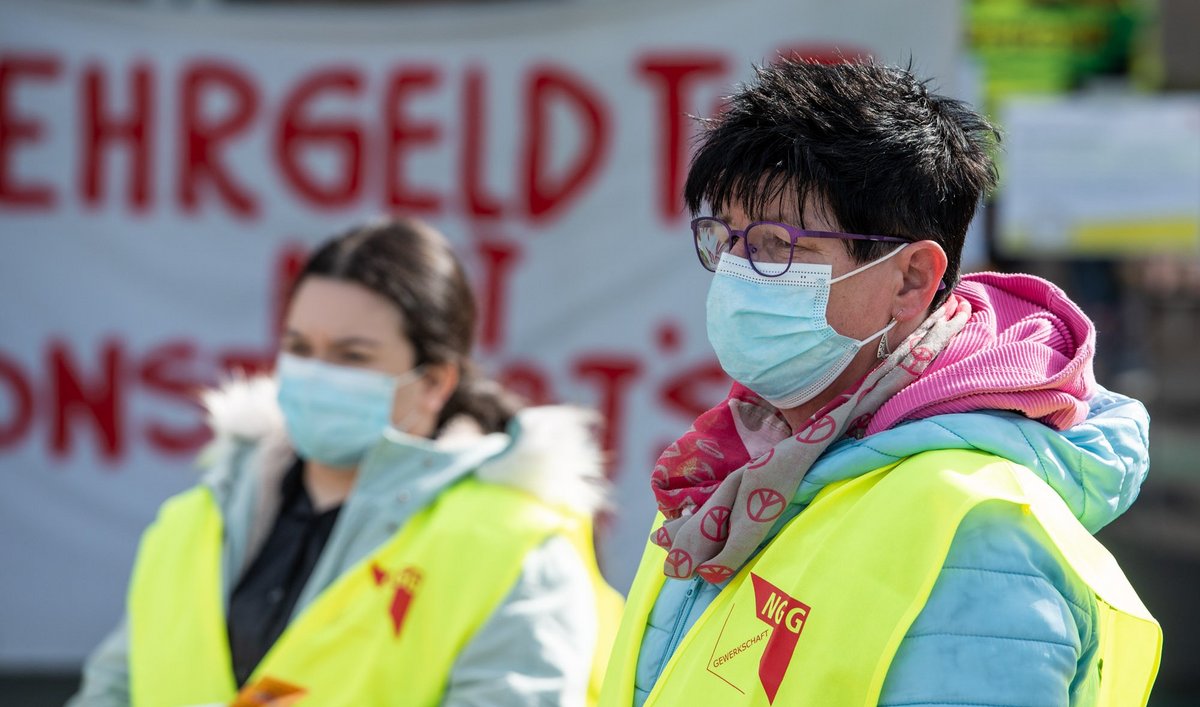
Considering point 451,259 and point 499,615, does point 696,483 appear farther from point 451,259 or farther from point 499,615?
point 451,259

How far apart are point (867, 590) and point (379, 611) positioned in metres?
1.25

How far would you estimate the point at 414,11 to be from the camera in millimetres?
4371

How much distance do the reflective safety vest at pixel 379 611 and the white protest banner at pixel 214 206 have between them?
1.77 m

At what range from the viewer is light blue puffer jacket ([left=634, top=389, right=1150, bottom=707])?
4.28 feet

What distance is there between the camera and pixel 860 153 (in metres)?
1.50

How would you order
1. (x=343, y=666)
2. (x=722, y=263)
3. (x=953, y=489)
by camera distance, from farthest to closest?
(x=343, y=666), (x=722, y=263), (x=953, y=489)

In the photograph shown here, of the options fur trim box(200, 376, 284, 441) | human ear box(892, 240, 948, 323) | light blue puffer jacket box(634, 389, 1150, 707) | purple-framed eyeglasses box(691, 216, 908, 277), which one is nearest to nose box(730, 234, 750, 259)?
purple-framed eyeglasses box(691, 216, 908, 277)

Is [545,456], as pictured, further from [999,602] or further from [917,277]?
[999,602]

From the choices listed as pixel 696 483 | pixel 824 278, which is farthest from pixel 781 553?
pixel 824 278

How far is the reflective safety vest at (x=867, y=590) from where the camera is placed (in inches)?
53.0

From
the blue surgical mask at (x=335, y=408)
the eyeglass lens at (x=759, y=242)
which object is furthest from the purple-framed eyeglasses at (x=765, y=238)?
the blue surgical mask at (x=335, y=408)

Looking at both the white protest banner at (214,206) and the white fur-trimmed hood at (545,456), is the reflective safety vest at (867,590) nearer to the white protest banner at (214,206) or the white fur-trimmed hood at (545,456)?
the white fur-trimmed hood at (545,456)

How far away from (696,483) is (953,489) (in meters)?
0.37

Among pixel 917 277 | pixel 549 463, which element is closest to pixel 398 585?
→ pixel 549 463
